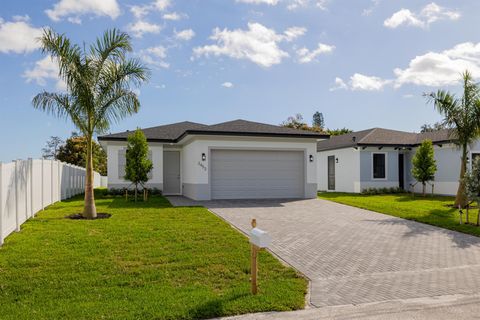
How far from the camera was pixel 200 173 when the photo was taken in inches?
653

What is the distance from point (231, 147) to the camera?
55.4ft

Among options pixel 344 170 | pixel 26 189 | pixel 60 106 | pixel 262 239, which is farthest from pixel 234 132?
pixel 262 239

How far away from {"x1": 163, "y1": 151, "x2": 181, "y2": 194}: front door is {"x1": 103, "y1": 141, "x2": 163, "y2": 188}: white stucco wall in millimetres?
743

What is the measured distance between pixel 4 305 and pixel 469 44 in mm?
18065

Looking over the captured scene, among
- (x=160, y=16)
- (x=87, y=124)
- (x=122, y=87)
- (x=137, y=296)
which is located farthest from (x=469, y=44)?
(x=137, y=296)

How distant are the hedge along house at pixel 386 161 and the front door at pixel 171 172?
408 inches

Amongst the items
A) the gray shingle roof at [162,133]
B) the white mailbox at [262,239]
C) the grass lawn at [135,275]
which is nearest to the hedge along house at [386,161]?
the gray shingle roof at [162,133]

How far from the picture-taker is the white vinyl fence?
773 centimetres

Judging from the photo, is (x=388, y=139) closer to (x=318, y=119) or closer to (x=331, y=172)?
(x=331, y=172)

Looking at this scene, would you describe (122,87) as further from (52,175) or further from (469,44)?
(469,44)

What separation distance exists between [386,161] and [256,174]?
31.8ft

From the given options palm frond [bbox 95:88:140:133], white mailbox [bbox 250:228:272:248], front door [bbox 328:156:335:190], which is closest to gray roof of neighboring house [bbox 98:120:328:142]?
palm frond [bbox 95:88:140:133]

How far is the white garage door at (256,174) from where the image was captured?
17.0 m

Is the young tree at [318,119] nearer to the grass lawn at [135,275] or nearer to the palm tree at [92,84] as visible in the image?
the palm tree at [92,84]
